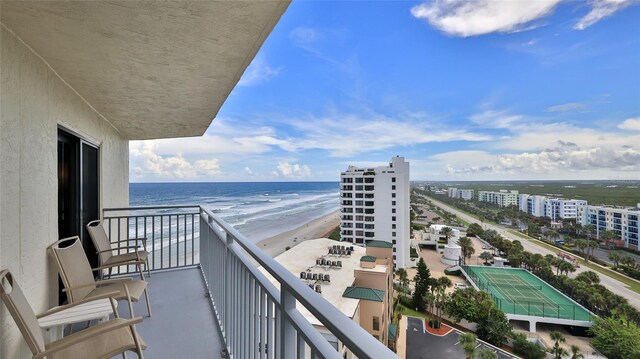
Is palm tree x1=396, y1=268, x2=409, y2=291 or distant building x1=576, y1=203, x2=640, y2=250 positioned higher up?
distant building x1=576, y1=203, x2=640, y2=250

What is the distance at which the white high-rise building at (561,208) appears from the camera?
1647cm

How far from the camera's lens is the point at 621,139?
86.3 feet

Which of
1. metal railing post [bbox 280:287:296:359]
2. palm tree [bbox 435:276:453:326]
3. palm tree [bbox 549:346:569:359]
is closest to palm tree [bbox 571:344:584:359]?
palm tree [bbox 549:346:569:359]

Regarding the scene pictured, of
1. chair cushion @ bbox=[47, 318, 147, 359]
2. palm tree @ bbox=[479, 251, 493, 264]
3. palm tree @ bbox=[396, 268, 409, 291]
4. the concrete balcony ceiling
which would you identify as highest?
the concrete balcony ceiling

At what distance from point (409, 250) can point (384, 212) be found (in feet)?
15.9

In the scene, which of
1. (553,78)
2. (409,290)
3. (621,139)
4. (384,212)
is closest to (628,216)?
(409,290)

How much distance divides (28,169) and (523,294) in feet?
101

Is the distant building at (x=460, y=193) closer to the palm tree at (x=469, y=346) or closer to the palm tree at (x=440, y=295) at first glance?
the palm tree at (x=440, y=295)

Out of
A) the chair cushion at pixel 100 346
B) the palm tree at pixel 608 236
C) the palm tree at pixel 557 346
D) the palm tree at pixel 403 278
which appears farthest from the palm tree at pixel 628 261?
the chair cushion at pixel 100 346

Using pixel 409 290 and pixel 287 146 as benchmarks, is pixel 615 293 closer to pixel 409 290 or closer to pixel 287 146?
pixel 409 290

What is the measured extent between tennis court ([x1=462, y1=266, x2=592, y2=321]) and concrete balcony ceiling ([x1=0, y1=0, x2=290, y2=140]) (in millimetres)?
25821

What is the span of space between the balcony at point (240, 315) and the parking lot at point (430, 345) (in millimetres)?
15943

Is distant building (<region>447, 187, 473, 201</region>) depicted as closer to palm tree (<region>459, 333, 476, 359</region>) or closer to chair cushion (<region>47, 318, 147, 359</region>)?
palm tree (<region>459, 333, 476, 359</region>)

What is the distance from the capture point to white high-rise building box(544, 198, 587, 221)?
648 inches
